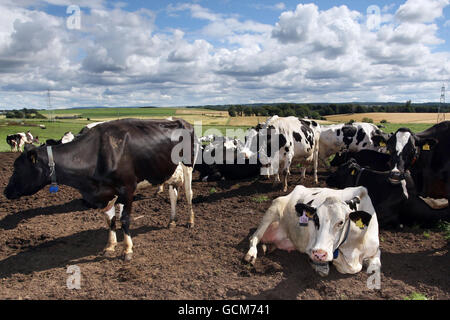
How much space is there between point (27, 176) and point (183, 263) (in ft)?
10.6

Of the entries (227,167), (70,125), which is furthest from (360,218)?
(70,125)

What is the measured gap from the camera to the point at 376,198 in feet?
24.7

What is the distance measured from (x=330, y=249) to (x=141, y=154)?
12.9 ft

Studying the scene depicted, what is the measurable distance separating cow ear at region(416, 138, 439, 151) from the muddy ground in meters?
1.92

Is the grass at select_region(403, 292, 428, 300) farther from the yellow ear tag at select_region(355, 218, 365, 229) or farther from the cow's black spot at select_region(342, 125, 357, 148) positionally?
the cow's black spot at select_region(342, 125, 357, 148)

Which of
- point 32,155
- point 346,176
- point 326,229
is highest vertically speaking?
point 32,155

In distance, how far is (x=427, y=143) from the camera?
20.9 ft

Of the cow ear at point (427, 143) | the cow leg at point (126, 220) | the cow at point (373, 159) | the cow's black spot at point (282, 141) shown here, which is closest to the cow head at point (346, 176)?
the cow at point (373, 159)

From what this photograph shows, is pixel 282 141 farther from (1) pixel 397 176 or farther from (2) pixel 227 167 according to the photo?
(1) pixel 397 176

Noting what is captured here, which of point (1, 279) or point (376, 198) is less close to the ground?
point (376, 198)

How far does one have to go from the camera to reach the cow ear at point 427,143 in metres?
6.31

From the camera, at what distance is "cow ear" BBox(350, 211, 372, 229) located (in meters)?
4.62

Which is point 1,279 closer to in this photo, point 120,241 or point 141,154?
point 120,241

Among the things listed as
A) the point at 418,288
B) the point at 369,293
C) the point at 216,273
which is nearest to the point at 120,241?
the point at 216,273
